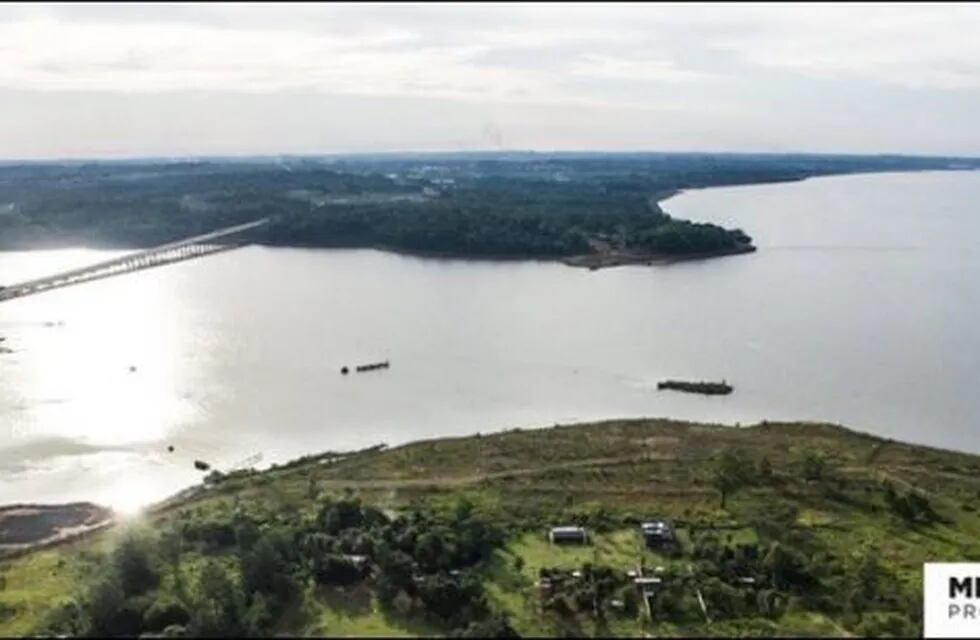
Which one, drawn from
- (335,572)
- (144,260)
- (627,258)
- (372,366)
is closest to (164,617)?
(335,572)

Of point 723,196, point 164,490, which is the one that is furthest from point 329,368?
point 723,196

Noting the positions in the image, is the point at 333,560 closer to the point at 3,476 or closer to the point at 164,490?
the point at 164,490

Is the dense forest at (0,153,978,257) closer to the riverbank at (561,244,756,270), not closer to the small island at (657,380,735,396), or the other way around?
the riverbank at (561,244,756,270)

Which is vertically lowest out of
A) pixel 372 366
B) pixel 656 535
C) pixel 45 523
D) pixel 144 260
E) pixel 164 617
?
pixel 45 523

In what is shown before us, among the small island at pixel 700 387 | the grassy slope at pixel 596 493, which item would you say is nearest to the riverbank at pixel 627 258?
the small island at pixel 700 387

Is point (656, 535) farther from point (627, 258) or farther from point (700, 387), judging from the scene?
point (627, 258)

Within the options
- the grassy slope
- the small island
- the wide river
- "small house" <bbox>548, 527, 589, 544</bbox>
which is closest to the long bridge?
the wide river
